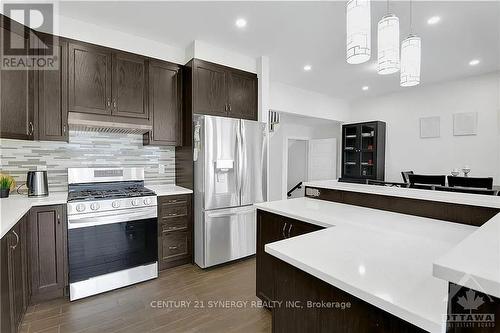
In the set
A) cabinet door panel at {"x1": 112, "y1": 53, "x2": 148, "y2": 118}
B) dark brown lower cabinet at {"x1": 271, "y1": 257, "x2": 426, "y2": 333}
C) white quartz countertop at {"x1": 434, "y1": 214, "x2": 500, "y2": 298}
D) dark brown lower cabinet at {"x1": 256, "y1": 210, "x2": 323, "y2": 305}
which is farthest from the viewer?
cabinet door panel at {"x1": 112, "y1": 53, "x2": 148, "y2": 118}

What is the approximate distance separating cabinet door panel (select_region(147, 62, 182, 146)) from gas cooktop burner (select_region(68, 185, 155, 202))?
2.09 feet

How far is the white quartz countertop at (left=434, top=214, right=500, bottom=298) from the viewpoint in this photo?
1.92ft

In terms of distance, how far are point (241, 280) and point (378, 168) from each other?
13.6ft

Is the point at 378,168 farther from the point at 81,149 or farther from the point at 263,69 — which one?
the point at 81,149

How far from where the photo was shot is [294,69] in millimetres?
4059

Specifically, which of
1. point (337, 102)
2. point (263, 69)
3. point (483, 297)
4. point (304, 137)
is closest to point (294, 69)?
point (263, 69)

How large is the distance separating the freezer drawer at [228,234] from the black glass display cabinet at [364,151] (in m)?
3.41

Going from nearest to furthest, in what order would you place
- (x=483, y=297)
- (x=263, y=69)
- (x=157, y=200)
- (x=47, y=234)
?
1. (x=483, y=297)
2. (x=47, y=234)
3. (x=157, y=200)
4. (x=263, y=69)

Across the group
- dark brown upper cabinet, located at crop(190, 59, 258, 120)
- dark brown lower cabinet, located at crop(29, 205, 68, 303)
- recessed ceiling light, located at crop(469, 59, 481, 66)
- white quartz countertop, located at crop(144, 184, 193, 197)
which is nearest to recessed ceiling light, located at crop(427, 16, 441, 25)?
recessed ceiling light, located at crop(469, 59, 481, 66)

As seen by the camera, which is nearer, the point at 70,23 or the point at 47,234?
the point at 47,234

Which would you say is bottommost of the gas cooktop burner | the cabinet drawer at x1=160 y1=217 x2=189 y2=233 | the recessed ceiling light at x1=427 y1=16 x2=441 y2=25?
the cabinet drawer at x1=160 y1=217 x2=189 y2=233
